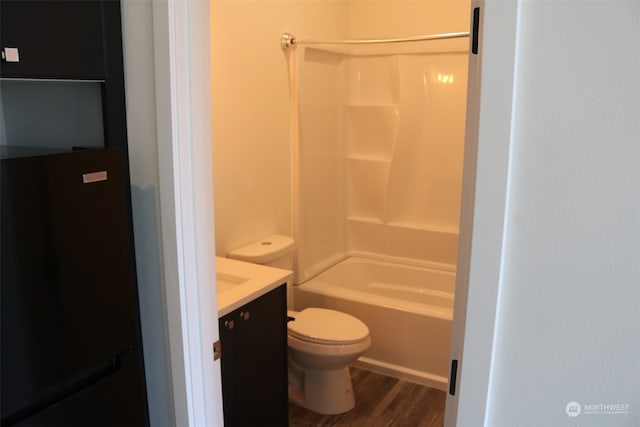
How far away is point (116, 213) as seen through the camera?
142cm

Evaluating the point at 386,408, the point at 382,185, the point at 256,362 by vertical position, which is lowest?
the point at 386,408

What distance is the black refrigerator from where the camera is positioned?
1.18 metres

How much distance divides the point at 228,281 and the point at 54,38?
1271mm

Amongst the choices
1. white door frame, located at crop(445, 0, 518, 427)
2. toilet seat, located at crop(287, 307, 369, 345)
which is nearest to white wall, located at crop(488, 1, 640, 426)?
white door frame, located at crop(445, 0, 518, 427)

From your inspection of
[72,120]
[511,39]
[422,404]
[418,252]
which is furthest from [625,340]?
[418,252]

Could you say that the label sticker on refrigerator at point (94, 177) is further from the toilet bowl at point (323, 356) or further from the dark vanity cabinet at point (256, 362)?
the toilet bowl at point (323, 356)

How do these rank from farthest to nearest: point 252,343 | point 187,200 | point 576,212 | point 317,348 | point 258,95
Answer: point 258,95
point 317,348
point 252,343
point 187,200
point 576,212

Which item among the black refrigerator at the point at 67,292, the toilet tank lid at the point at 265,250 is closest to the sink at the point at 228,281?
the toilet tank lid at the point at 265,250

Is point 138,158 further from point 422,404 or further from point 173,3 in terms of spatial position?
point 422,404

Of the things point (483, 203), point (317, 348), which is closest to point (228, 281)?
point (317, 348)

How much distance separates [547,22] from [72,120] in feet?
4.36

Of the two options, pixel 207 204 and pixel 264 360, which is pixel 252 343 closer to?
pixel 264 360

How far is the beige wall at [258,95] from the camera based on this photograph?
2697mm

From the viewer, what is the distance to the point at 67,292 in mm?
1294
